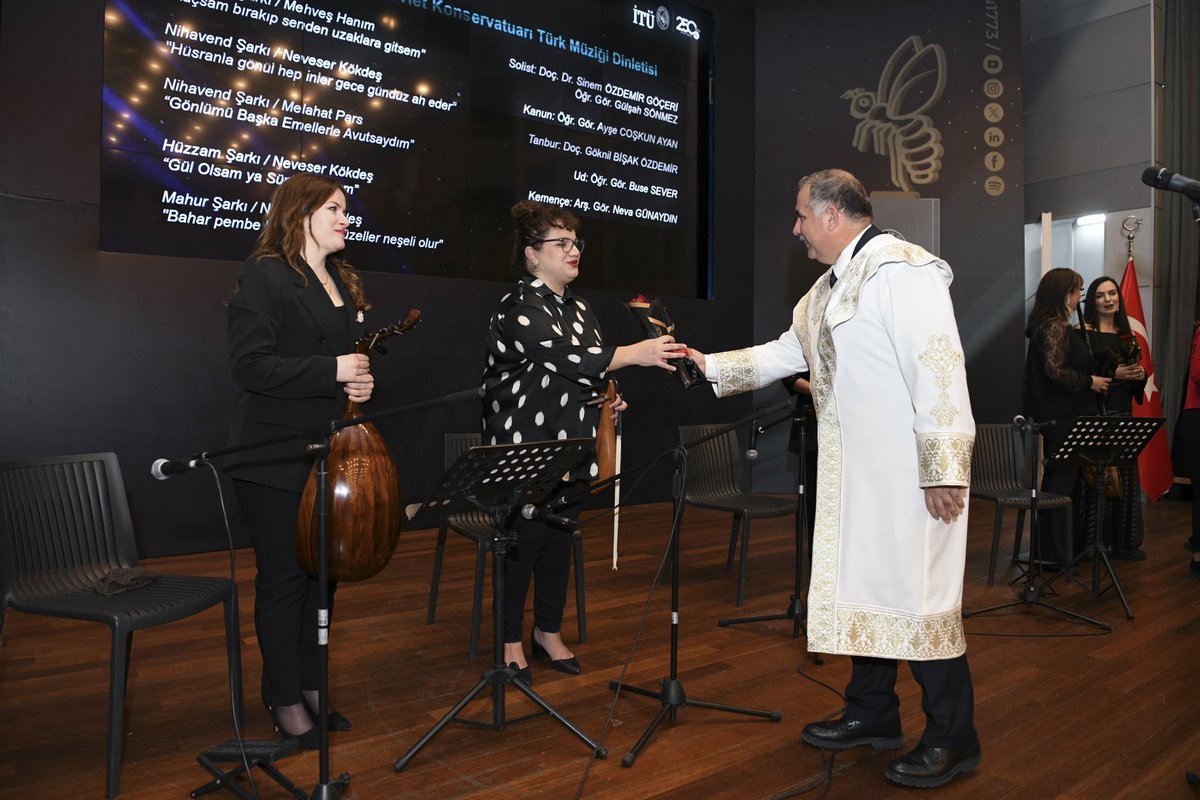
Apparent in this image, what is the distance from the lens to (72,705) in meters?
2.86

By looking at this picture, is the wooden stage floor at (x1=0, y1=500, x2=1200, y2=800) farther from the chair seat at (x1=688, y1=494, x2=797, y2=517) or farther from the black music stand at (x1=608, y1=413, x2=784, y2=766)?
the chair seat at (x1=688, y1=494, x2=797, y2=517)

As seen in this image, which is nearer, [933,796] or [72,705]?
[933,796]

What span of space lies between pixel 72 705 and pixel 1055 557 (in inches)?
183

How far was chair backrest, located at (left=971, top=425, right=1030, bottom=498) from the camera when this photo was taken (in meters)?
5.11

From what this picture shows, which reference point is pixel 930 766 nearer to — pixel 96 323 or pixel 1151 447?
pixel 96 323

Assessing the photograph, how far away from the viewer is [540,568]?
321cm

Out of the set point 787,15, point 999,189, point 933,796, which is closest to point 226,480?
point 933,796

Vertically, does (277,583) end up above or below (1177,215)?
below

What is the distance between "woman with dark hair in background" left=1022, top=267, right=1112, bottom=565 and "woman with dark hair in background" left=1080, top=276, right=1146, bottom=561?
0.20 m

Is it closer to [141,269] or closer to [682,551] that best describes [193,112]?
[141,269]

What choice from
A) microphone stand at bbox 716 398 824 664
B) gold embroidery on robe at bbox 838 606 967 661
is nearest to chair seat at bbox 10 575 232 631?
gold embroidery on robe at bbox 838 606 967 661

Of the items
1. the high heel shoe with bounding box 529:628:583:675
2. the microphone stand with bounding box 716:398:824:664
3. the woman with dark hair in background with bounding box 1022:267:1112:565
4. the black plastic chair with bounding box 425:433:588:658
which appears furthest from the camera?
the woman with dark hair in background with bounding box 1022:267:1112:565

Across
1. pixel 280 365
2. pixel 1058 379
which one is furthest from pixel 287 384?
pixel 1058 379

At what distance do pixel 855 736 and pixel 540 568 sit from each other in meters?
1.21
